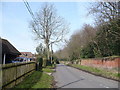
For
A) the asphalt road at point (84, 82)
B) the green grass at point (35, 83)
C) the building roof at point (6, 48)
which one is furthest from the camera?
the building roof at point (6, 48)

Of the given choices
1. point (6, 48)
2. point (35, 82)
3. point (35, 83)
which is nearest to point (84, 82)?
point (35, 82)

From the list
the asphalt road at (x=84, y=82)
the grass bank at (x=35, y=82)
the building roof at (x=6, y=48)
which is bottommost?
the asphalt road at (x=84, y=82)

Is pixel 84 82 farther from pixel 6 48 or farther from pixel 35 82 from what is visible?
pixel 6 48

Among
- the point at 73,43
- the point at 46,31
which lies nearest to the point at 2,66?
the point at 46,31

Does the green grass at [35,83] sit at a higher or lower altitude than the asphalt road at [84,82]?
higher

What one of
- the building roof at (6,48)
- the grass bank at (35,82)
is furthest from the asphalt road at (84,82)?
the building roof at (6,48)

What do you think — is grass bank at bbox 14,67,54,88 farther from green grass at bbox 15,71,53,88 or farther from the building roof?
the building roof

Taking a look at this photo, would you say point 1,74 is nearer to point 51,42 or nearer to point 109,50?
point 109,50

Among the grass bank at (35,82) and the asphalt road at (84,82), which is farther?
the asphalt road at (84,82)

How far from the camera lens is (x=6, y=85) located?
840cm

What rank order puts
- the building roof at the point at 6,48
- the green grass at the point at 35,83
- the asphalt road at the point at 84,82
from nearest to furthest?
the green grass at the point at 35,83 < the asphalt road at the point at 84,82 < the building roof at the point at 6,48

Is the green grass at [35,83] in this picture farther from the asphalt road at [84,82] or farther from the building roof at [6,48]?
the building roof at [6,48]

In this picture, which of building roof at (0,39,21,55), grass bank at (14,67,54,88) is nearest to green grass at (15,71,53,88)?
grass bank at (14,67,54,88)

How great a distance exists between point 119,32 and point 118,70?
6.08 metres
